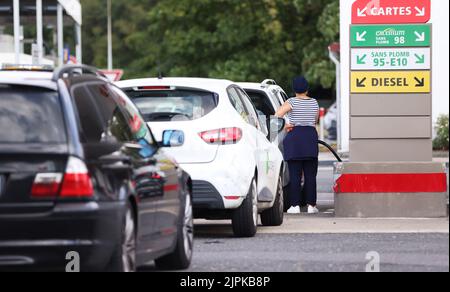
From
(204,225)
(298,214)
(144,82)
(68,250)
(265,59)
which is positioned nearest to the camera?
(68,250)

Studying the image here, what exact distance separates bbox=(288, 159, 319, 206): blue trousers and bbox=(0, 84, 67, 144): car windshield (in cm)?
838

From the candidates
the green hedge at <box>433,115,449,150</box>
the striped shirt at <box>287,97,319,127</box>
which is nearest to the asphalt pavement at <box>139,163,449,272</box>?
the striped shirt at <box>287,97,319,127</box>

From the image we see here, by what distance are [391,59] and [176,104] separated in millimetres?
3547

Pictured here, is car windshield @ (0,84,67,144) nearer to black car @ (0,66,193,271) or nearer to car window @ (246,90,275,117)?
black car @ (0,66,193,271)

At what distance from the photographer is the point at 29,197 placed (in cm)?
827

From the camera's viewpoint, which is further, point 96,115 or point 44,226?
point 96,115

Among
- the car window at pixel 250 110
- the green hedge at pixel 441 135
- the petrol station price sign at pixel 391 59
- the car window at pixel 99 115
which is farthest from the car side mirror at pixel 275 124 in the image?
the green hedge at pixel 441 135

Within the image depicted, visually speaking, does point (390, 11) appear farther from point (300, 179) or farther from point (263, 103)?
point (263, 103)

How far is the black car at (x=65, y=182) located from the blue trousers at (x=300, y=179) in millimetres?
7634

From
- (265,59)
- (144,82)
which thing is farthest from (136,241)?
(265,59)

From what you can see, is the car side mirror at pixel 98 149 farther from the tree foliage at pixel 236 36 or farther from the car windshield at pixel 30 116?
the tree foliage at pixel 236 36

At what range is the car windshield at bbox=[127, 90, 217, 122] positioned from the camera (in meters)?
13.3
